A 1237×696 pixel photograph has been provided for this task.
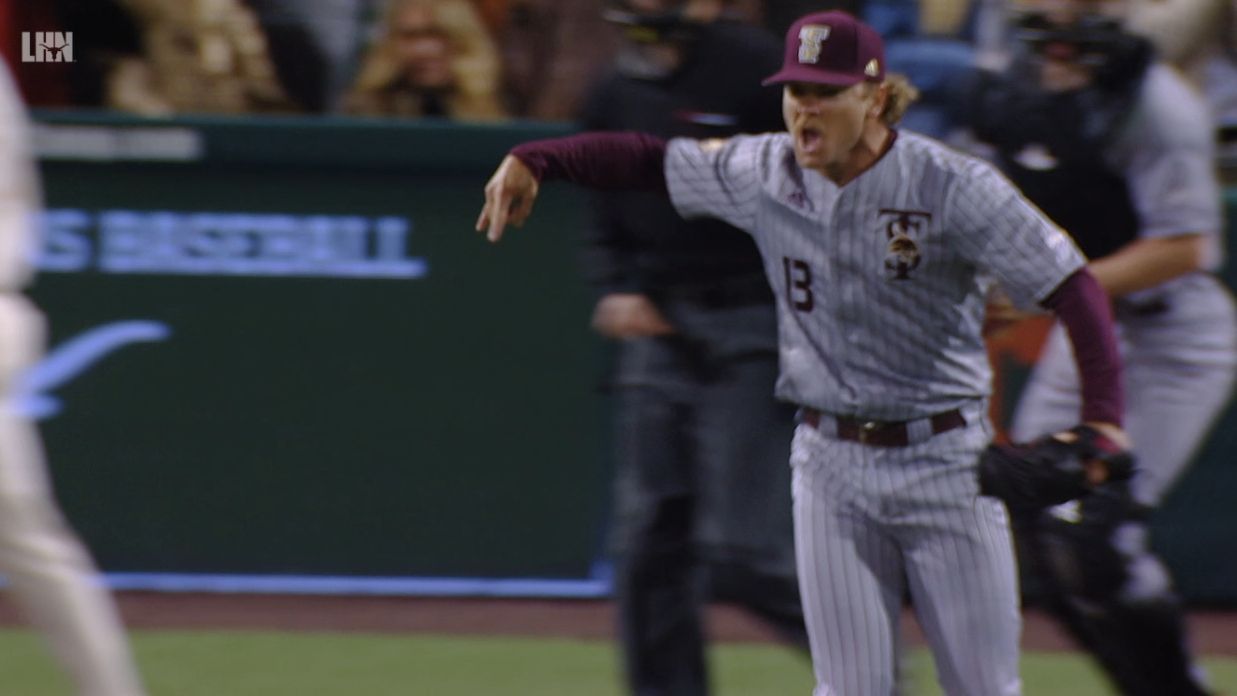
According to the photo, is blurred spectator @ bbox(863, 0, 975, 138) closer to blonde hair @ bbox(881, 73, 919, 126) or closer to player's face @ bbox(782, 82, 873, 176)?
blonde hair @ bbox(881, 73, 919, 126)

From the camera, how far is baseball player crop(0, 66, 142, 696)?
4.56 metres

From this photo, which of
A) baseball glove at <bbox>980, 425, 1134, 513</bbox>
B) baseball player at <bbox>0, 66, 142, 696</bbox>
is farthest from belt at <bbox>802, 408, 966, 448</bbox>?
baseball player at <bbox>0, 66, 142, 696</bbox>

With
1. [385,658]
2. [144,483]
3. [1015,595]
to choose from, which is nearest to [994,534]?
[1015,595]

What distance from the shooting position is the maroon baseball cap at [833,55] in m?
4.13

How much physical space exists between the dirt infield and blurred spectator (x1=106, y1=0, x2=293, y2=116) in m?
1.64

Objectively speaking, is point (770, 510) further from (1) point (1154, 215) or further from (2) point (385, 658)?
(2) point (385, 658)

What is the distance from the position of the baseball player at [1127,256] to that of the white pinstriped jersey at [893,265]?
0.99 metres

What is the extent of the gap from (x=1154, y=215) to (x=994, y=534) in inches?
56.0

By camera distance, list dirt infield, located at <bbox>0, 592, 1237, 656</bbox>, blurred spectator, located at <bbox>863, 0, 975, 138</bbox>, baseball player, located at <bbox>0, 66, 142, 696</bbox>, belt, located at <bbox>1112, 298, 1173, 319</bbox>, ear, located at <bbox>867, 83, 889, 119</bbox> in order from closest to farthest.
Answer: ear, located at <bbox>867, 83, 889, 119</bbox>
baseball player, located at <bbox>0, 66, 142, 696</bbox>
belt, located at <bbox>1112, 298, 1173, 319</bbox>
dirt infield, located at <bbox>0, 592, 1237, 656</bbox>
blurred spectator, located at <bbox>863, 0, 975, 138</bbox>

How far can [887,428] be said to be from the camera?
14.1 feet

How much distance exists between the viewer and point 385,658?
655 cm

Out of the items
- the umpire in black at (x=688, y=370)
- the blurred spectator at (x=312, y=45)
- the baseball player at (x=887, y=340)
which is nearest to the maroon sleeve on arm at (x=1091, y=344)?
the baseball player at (x=887, y=340)

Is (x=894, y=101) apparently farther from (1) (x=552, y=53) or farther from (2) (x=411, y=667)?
(1) (x=552, y=53)

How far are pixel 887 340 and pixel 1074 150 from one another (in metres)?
1.35
